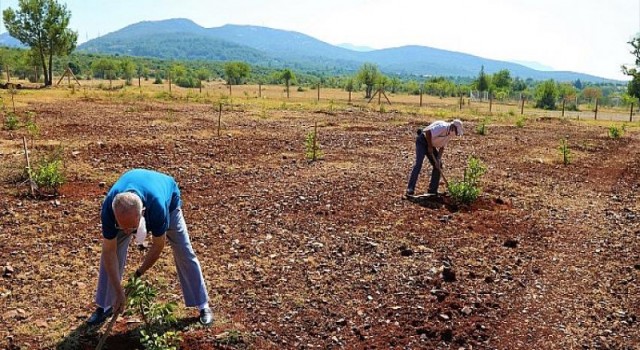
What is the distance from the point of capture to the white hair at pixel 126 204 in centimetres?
370

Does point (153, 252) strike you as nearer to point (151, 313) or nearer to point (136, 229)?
point (136, 229)

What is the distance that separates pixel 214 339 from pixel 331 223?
340 cm

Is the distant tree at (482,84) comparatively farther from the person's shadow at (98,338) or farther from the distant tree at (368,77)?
the person's shadow at (98,338)

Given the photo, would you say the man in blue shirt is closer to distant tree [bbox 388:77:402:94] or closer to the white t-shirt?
the white t-shirt

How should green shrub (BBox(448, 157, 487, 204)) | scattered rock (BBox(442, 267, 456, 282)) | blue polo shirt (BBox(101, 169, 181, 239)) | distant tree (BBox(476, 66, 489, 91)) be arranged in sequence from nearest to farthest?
blue polo shirt (BBox(101, 169, 181, 239)) < scattered rock (BBox(442, 267, 456, 282)) < green shrub (BBox(448, 157, 487, 204)) < distant tree (BBox(476, 66, 489, 91))

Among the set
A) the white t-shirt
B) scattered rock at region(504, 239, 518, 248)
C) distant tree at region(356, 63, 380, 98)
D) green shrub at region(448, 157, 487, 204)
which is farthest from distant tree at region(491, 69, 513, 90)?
scattered rock at region(504, 239, 518, 248)

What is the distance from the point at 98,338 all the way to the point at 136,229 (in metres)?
A: 1.36

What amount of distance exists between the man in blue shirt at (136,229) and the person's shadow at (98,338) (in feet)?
0.34

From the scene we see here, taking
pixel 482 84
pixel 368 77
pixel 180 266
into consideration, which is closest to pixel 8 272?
pixel 180 266

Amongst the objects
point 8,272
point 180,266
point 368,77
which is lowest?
point 8,272

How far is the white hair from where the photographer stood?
3703 millimetres

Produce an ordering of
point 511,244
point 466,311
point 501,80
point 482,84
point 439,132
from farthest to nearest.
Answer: point 501,80 < point 482,84 < point 439,132 < point 511,244 < point 466,311

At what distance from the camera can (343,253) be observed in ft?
22.2

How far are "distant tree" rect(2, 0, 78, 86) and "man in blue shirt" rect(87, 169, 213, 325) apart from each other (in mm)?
37493
